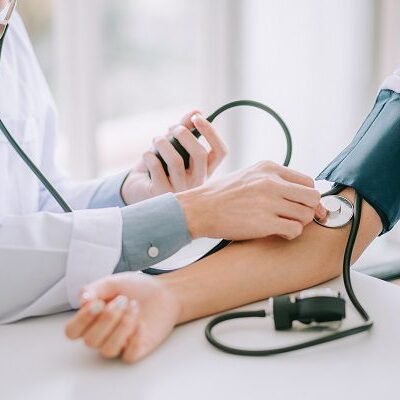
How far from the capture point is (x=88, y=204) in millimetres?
1377

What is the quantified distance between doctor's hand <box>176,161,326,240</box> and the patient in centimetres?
3

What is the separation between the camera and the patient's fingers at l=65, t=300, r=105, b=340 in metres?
0.76

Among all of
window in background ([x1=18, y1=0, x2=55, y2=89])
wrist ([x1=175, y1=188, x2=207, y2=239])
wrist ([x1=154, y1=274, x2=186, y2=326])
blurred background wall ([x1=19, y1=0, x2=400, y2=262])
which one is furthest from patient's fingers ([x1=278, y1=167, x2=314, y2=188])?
window in background ([x1=18, y1=0, x2=55, y2=89])

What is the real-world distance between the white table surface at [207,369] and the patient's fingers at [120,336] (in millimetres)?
14

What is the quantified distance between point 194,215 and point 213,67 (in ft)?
6.07

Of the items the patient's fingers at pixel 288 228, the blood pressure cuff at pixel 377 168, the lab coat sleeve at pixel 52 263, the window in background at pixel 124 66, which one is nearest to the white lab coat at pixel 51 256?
the lab coat sleeve at pixel 52 263

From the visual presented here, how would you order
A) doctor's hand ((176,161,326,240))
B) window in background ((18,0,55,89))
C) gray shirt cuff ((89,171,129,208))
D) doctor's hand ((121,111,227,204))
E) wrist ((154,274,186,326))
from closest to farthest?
wrist ((154,274,186,326)), doctor's hand ((176,161,326,240)), doctor's hand ((121,111,227,204)), gray shirt cuff ((89,171,129,208)), window in background ((18,0,55,89))

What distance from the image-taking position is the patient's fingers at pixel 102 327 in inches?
29.8

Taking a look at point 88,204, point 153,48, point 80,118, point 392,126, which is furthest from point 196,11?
point 392,126

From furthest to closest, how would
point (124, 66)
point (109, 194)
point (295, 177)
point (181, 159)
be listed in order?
1. point (124, 66)
2. point (109, 194)
3. point (181, 159)
4. point (295, 177)

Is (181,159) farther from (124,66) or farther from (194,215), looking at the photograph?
(124,66)

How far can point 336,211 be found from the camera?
1.04 m

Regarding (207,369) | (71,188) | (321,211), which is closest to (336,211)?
(321,211)

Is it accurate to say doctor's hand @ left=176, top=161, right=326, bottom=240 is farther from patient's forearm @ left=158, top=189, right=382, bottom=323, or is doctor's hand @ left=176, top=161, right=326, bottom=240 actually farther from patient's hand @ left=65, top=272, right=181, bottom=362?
patient's hand @ left=65, top=272, right=181, bottom=362
